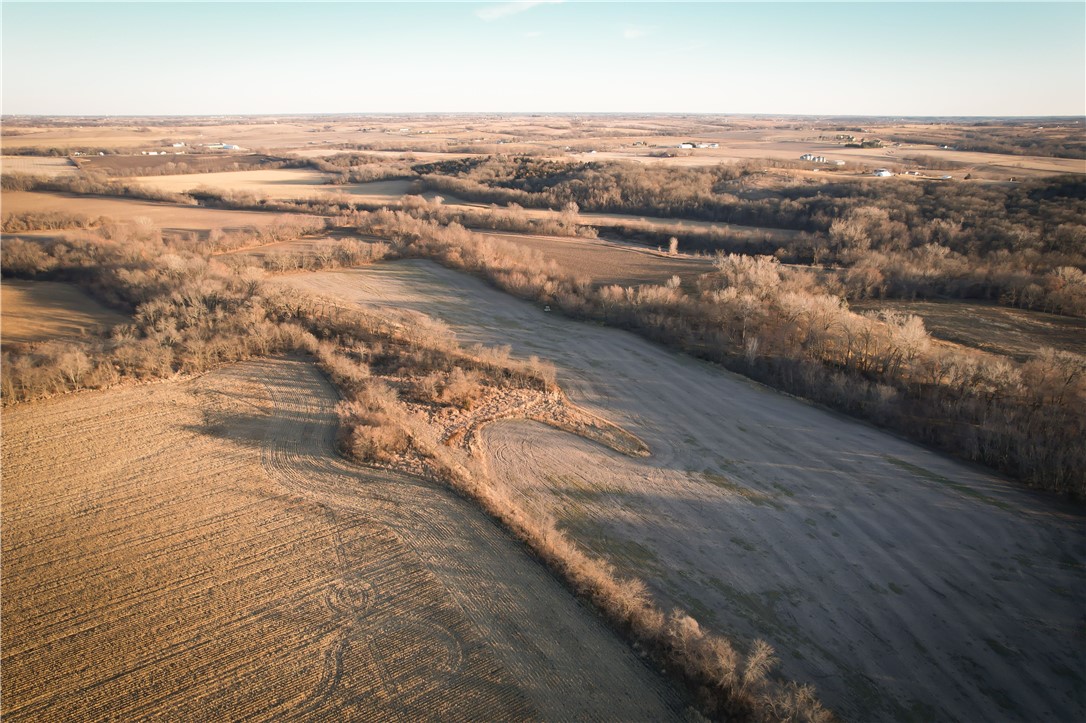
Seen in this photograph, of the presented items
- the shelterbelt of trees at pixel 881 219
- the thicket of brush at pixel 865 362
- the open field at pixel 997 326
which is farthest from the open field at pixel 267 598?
the shelterbelt of trees at pixel 881 219

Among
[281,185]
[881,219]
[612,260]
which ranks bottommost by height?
[612,260]

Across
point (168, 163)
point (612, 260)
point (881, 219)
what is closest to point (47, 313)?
point (612, 260)

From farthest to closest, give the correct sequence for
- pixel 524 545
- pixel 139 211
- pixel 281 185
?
pixel 281 185, pixel 139 211, pixel 524 545

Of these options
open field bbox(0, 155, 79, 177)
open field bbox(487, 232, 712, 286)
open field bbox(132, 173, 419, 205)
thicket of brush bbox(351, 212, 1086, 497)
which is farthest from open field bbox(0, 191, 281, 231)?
thicket of brush bbox(351, 212, 1086, 497)

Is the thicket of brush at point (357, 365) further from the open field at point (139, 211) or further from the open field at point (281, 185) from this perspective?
the open field at point (281, 185)

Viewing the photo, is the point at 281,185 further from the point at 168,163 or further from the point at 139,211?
the point at 168,163

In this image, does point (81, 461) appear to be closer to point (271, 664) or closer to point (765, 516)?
point (271, 664)
